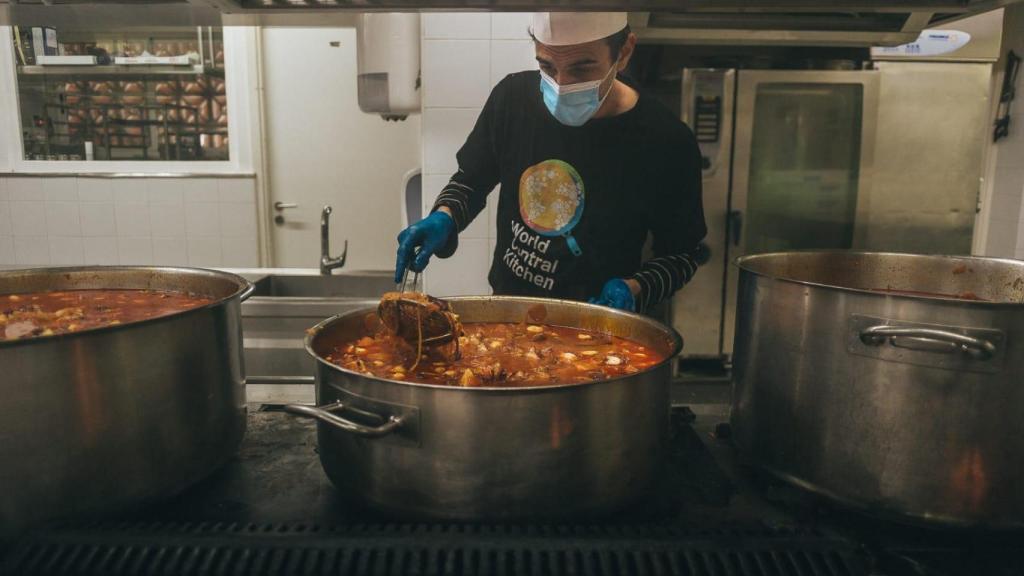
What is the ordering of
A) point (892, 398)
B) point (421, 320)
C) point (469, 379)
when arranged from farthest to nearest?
1. point (421, 320)
2. point (469, 379)
3. point (892, 398)

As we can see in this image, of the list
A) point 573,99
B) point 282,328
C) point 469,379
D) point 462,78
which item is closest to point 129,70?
point 282,328

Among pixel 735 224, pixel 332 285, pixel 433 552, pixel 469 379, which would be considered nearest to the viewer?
pixel 433 552

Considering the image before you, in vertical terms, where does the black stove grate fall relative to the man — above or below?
below

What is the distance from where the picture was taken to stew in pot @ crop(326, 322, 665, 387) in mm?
1258

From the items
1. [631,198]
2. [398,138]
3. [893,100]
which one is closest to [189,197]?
[398,138]

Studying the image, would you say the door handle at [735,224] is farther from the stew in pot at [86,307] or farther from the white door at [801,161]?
the stew in pot at [86,307]

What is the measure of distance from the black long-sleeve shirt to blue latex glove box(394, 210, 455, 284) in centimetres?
18

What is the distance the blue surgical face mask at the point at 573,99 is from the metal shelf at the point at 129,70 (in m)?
3.80

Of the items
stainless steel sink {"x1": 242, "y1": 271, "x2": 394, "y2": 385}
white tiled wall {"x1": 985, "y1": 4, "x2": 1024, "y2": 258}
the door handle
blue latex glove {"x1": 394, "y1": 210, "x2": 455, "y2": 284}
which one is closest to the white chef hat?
blue latex glove {"x1": 394, "y1": 210, "x2": 455, "y2": 284}

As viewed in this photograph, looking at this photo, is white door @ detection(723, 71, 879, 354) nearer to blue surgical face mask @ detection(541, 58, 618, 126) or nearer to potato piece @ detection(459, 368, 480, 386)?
blue surgical face mask @ detection(541, 58, 618, 126)

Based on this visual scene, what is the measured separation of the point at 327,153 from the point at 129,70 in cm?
161

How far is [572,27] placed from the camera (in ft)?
7.36

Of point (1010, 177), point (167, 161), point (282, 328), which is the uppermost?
point (167, 161)

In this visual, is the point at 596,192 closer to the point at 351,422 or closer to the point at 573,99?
the point at 573,99
